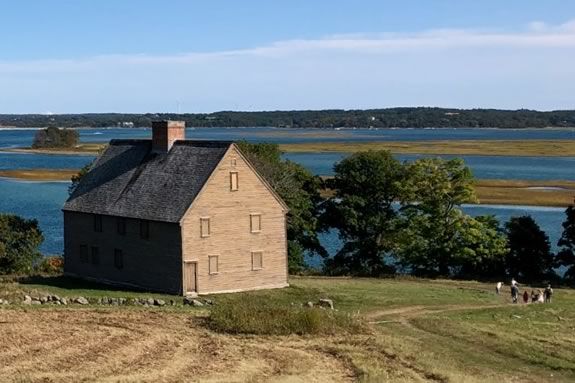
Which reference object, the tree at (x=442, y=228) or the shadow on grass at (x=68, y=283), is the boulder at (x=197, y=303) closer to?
the shadow on grass at (x=68, y=283)

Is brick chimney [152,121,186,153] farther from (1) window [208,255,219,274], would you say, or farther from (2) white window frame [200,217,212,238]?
(1) window [208,255,219,274]

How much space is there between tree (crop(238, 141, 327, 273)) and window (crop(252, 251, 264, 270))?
1026cm

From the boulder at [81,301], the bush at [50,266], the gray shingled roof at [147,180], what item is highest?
the gray shingled roof at [147,180]

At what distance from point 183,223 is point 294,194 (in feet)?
54.5

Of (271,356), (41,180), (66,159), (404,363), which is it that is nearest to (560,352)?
(404,363)

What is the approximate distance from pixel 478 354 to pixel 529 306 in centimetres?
1543

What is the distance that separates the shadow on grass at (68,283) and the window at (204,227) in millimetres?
4368

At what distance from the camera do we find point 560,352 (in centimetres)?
3247

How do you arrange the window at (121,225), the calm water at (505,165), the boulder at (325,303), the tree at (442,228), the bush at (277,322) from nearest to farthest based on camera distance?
the bush at (277,322) → the boulder at (325,303) → the window at (121,225) → the tree at (442,228) → the calm water at (505,165)

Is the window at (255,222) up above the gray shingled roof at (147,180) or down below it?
below

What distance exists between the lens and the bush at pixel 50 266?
59.1 m

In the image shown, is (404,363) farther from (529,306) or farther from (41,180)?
(41,180)

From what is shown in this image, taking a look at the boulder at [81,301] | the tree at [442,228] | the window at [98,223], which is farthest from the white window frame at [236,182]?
the tree at [442,228]

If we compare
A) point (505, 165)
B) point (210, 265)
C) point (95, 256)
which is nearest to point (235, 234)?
point (210, 265)
